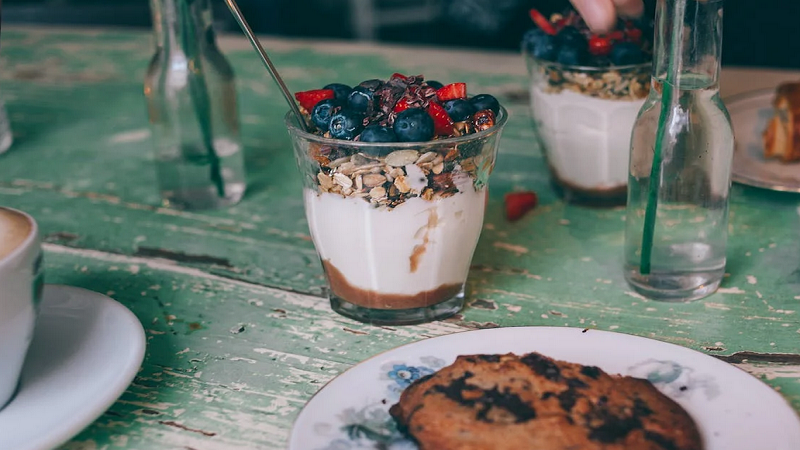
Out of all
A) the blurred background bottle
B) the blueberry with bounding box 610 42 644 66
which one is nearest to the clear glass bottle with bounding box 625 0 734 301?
the blueberry with bounding box 610 42 644 66

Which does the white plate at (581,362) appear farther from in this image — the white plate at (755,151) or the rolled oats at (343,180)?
the white plate at (755,151)

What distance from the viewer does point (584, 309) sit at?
833mm

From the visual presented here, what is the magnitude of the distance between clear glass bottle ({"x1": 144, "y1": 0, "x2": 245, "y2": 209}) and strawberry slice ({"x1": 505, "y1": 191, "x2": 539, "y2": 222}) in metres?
0.36

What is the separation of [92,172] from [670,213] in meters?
0.85

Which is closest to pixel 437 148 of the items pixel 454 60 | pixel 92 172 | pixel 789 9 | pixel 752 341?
pixel 752 341

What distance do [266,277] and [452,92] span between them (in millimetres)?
301

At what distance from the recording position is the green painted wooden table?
27.8 inches

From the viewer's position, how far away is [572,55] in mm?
974

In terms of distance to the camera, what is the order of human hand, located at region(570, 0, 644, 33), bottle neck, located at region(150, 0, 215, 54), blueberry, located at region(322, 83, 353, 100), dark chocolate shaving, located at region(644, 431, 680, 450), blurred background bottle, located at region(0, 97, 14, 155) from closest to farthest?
dark chocolate shaving, located at region(644, 431, 680, 450) < blueberry, located at region(322, 83, 353, 100) < human hand, located at region(570, 0, 644, 33) < bottle neck, located at region(150, 0, 215, 54) < blurred background bottle, located at region(0, 97, 14, 155)

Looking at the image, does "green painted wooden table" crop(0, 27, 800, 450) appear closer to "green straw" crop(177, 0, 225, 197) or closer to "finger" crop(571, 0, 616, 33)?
"green straw" crop(177, 0, 225, 197)

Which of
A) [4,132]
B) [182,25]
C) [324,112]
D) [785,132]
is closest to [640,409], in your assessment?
[324,112]

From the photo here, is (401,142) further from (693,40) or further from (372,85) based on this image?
(693,40)

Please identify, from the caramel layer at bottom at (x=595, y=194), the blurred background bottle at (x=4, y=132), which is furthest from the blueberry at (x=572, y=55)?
the blurred background bottle at (x=4, y=132)

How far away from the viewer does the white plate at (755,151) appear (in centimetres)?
103
